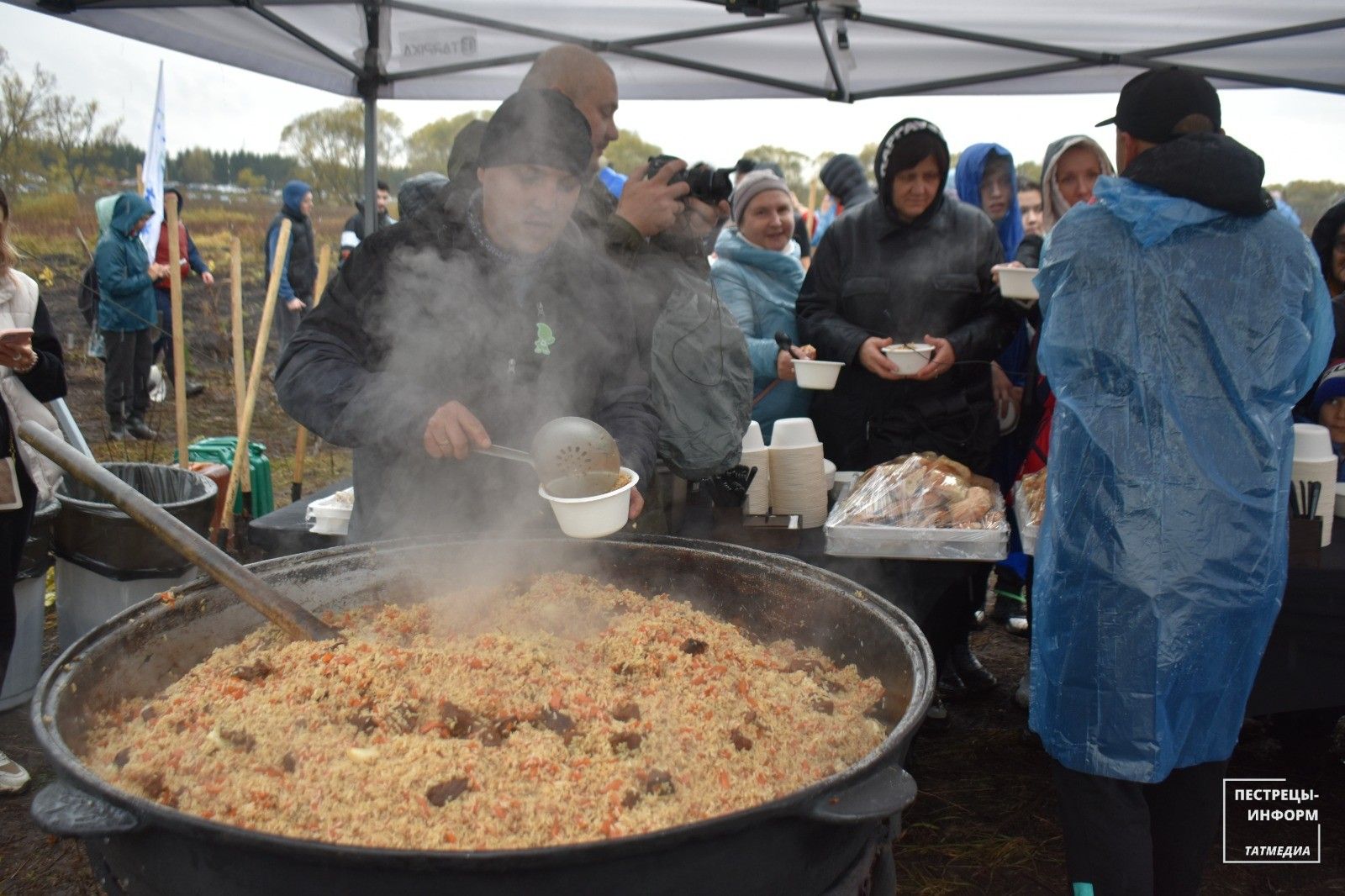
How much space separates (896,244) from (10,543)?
3384 mm

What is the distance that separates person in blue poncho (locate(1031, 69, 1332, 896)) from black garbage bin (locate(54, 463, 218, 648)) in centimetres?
331

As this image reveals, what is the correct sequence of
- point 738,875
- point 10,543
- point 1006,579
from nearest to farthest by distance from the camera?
1. point 738,875
2. point 10,543
3. point 1006,579

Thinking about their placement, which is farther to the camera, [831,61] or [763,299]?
[831,61]

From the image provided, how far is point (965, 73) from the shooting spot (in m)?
5.05

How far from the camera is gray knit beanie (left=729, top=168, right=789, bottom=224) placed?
400 cm

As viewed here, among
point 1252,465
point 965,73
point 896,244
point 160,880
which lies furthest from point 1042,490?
point 965,73

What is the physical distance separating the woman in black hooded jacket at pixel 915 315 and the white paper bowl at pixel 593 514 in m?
1.76

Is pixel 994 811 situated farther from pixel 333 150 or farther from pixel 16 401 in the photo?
pixel 333 150

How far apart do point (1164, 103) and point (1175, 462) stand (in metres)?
0.84

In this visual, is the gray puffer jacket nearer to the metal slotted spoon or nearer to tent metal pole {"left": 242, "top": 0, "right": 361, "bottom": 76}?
the metal slotted spoon

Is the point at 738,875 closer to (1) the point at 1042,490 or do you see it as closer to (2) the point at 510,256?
(2) the point at 510,256

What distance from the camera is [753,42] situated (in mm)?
4871

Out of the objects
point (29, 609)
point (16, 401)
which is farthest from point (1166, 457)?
point (29, 609)

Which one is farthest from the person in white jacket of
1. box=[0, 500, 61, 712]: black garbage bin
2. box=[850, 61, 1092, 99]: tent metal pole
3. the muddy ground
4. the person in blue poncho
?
box=[850, 61, 1092, 99]: tent metal pole
